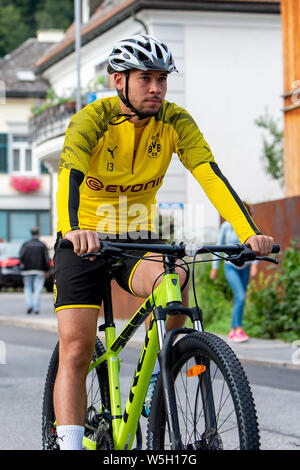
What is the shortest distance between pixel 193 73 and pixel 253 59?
1.93 meters

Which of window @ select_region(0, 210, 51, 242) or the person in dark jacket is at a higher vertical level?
window @ select_region(0, 210, 51, 242)

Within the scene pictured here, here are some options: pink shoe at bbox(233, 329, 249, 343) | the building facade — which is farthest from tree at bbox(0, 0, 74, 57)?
pink shoe at bbox(233, 329, 249, 343)

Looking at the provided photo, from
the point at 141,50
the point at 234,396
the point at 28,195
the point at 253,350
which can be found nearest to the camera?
the point at 234,396

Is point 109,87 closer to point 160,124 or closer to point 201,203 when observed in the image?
point 201,203

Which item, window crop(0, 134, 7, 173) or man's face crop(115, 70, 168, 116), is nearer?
man's face crop(115, 70, 168, 116)

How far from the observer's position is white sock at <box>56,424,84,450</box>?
3984 mm

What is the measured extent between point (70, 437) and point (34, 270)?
15.4 metres

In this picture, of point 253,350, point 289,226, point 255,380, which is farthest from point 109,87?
point 255,380

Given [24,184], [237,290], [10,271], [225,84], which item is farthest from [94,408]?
[24,184]

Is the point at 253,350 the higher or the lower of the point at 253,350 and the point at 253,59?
the lower

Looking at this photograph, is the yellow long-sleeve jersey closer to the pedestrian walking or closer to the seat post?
the seat post

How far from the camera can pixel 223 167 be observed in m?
26.8

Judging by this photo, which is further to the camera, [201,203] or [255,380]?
[201,203]

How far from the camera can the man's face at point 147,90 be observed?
3.97 metres
